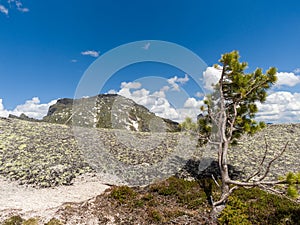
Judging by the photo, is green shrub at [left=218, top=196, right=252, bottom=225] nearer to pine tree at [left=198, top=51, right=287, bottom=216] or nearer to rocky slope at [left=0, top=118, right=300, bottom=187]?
pine tree at [left=198, top=51, right=287, bottom=216]

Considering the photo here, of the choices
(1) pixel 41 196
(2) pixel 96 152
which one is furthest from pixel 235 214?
(2) pixel 96 152

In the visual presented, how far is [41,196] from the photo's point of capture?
47.5ft

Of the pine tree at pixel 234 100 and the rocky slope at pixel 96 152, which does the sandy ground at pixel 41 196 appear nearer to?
the rocky slope at pixel 96 152

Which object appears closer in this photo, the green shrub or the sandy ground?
the green shrub

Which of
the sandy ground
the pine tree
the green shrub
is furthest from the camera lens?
the pine tree

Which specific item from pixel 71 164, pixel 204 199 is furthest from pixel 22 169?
pixel 204 199

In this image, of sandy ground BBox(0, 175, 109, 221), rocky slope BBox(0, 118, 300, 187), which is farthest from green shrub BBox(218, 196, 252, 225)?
sandy ground BBox(0, 175, 109, 221)

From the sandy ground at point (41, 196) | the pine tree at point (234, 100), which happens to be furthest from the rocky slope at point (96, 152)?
the pine tree at point (234, 100)

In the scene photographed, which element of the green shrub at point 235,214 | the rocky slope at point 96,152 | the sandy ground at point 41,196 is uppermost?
the rocky slope at point 96,152

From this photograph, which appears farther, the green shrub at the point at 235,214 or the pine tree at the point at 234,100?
the pine tree at the point at 234,100

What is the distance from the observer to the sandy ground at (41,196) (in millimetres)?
12820

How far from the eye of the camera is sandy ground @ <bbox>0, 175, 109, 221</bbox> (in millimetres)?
12820

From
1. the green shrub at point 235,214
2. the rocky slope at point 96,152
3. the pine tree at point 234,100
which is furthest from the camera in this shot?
the rocky slope at point 96,152

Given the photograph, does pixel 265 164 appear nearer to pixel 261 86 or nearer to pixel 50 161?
pixel 261 86
